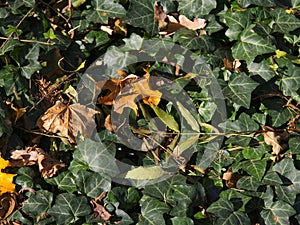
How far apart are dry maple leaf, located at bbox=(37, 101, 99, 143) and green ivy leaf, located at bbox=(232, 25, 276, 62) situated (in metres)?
0.53

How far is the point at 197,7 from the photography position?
81.9 inches

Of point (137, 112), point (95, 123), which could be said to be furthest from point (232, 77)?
point (95, 123)

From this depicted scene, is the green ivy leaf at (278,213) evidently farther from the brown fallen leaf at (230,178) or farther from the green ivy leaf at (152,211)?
the green ivy leaf at (152,211)

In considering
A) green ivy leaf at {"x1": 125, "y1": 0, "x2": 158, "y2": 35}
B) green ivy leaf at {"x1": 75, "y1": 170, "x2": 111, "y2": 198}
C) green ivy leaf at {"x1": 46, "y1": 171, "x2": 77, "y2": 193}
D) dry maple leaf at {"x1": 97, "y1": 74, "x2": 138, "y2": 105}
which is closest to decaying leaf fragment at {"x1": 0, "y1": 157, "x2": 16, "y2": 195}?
green ivy leaf at {"x1": 46, "y1": 171, "x2": 77, "y2": 193}

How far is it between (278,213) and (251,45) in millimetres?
558

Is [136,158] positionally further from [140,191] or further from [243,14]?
[243,14]

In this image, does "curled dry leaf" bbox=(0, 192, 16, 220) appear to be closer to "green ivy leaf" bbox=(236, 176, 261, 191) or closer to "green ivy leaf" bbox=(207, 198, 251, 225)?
"green ivy leaf" bbox=(207, 198, 251, 225)

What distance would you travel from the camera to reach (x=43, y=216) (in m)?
2.05

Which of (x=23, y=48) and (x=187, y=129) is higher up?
(x=23, y=48)

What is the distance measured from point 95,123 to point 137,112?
147 mm

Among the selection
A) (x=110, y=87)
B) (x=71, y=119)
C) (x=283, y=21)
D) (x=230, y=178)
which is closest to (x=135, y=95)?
(x=110, y=87)

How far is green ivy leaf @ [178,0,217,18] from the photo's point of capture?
6.80ft

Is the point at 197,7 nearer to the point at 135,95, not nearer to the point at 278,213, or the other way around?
the point at 135,95

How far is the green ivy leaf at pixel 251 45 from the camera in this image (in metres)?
2.05
